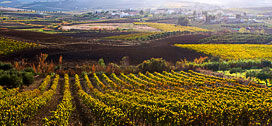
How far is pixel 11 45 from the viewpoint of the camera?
51.7 meters

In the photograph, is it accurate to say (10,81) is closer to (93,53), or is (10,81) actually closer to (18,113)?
(18,113)

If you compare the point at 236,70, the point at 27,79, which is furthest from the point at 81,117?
the point at 236,70

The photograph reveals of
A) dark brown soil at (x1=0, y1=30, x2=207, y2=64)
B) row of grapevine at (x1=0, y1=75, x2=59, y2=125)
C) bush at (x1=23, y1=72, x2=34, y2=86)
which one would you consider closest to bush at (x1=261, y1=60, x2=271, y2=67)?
dark brown soil at (x1=0, y1=30, x2=207, y2=64)

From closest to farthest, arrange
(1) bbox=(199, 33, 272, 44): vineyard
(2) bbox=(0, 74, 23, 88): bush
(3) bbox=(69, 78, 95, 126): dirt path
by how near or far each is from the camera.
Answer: (3) bbox=(69, 78, 95, 126): dirt path < (2) bbox=(0, 74, 23, 88): bush < (1) bbox=(199, 33, 272, 44): vineyard

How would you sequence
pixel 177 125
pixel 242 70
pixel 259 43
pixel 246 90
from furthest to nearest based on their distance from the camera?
pixel 259 43 < pixel 242 70 < pixel 246 90 < pixel 177 125

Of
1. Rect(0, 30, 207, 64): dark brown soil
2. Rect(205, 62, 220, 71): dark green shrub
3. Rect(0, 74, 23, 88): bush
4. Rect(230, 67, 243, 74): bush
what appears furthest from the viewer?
Rect(0, 30, 207, 64): dark brown soil

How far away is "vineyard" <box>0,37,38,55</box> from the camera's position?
48.5 meters

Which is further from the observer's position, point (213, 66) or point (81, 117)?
point (213, 66)

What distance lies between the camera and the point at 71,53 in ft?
167

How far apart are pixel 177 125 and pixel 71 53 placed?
38792 millimetres

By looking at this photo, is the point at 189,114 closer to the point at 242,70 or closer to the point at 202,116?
the point at 202,116

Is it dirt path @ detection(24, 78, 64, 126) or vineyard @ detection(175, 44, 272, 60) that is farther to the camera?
vineyard @ detection(175, 44, 272, 60)

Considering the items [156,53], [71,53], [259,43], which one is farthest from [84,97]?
[259,43]

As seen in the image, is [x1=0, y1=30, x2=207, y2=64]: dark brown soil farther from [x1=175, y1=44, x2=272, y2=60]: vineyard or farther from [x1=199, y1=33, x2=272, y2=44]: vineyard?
[x1=199, y1=33, x2=272, y2=44]: vineyard
